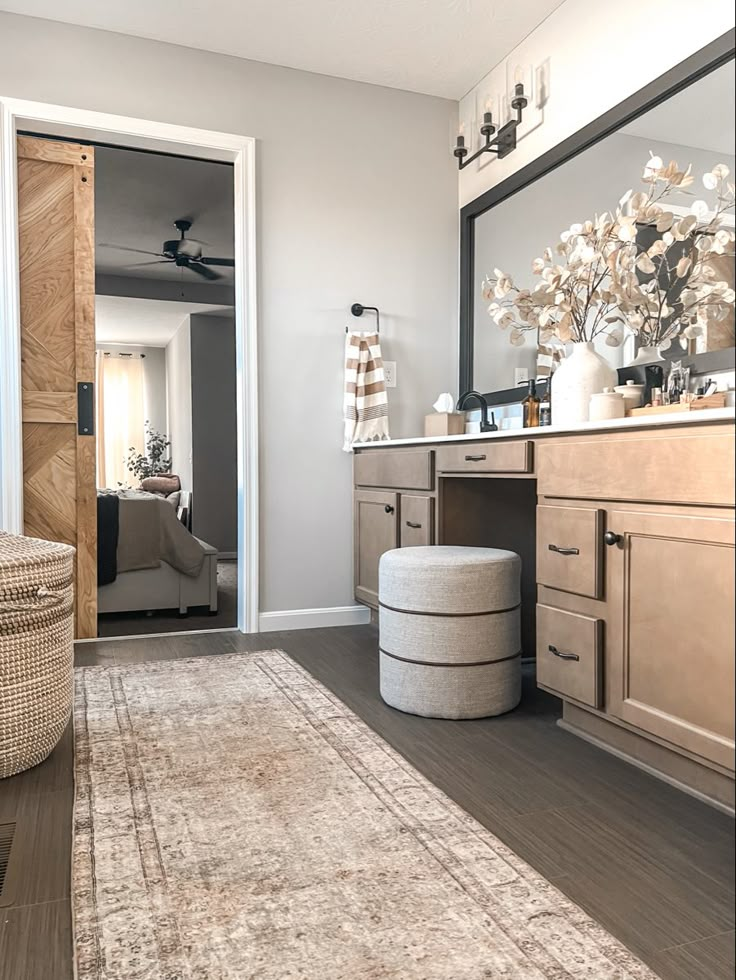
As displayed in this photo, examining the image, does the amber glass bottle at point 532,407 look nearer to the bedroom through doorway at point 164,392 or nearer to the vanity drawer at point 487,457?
the vanity drawer at point 487,457

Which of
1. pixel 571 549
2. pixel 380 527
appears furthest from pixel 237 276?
pixel 571 549

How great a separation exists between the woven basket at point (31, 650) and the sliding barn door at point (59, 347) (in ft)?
4.03

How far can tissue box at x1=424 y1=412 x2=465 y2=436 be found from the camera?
2.81m

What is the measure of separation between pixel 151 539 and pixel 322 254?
1397 mm

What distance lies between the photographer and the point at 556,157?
8.45 ft

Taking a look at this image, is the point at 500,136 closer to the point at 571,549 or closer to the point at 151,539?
the point at 571,549

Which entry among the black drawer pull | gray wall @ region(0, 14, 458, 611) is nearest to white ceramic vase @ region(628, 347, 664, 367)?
the black drawer pull

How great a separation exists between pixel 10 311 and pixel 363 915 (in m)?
2.36

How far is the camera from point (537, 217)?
2.67 meters

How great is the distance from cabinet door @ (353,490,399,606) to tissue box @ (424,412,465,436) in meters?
0.31

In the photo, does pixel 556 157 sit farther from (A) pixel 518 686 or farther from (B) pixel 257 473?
(A) pixel 518 686

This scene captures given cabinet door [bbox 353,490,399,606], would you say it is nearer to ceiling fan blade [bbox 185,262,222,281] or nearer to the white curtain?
the white curtain

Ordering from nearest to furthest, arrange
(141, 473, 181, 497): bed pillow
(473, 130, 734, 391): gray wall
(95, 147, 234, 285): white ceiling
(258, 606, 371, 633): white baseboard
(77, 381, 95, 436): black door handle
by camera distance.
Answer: (473, 130, 734, 391): gray wall < (77, 381, 95, 436): black door handle < (258, 606, 371, 633): white baseboard < (95, 147, 234, 285): white ceiling < (141, 473, 181, 497): bed pillow

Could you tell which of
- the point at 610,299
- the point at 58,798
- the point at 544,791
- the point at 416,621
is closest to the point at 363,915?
the point at 544,791
